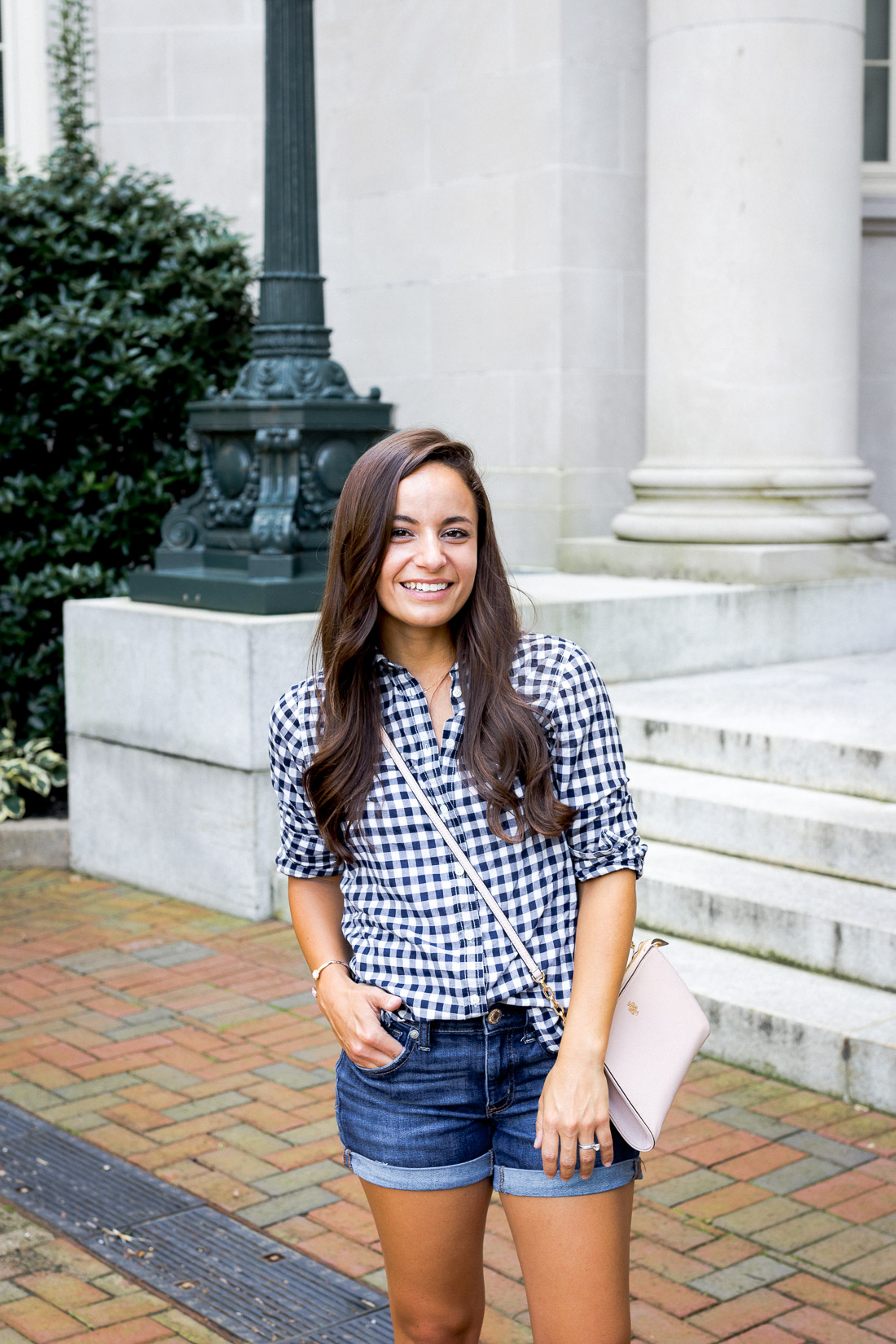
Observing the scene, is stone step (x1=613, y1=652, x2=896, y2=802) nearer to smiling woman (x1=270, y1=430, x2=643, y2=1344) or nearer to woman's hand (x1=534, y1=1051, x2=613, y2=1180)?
smiling woman (x1=270, y1=430, x2=643, y2=1344)

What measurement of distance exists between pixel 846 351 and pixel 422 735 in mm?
6044

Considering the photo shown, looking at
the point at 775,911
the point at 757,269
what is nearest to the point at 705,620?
the point at 757,269

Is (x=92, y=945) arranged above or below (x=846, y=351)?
below

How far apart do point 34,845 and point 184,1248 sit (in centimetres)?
370

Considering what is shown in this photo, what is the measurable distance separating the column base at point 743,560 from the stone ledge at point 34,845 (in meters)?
3.01

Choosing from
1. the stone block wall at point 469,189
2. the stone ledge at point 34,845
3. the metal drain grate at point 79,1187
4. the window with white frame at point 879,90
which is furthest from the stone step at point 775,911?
the window with white frame at point 879,90

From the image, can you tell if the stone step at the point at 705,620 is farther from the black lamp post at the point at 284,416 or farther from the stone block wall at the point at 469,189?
the stone block wall at the point at 469,189

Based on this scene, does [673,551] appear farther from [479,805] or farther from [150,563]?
[479,805]

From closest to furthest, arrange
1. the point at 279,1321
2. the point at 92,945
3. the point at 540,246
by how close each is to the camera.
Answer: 1. the point at 279,1321
2. the point at 92,945
3. the point at 540,246


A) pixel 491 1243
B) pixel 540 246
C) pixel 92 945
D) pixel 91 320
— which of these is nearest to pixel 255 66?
pixel 540 246

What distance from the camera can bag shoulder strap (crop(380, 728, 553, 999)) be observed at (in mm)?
2203

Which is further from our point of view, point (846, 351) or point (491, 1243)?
point (846, 351)

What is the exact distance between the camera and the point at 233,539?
666cm

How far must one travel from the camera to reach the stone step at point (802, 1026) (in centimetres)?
430
